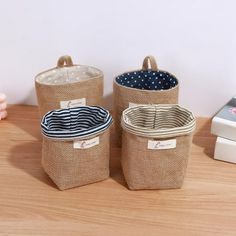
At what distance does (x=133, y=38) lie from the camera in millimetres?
951

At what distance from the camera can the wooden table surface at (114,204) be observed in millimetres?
620

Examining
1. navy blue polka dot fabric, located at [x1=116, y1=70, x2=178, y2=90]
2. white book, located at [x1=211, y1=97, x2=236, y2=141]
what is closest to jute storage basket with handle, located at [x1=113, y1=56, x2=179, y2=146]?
navy blue polka dot fabric, located at [x1=116, y1=70, x2=178, y2=90]

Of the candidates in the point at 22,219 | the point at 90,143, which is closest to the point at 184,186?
the point at 90,143

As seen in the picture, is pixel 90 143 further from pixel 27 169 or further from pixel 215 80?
pixel 215 80

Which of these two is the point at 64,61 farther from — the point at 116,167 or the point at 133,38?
the point at 116,167

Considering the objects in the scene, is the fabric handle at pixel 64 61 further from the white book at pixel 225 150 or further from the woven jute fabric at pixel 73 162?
the white book at pixel 225 150

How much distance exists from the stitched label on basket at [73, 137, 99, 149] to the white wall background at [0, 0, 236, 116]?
35 centimetres

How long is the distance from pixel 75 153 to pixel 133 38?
0.40 meters

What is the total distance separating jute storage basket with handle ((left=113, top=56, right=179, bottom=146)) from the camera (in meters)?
0.80

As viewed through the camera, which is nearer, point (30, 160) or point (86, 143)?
point (86, 143)

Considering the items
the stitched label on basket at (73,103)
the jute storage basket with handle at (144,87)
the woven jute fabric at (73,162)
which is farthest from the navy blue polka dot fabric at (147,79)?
the woven jute fabric at (73,162)

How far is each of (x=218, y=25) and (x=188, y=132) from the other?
364mm

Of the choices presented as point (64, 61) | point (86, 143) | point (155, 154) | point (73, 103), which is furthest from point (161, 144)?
point (64, 61)

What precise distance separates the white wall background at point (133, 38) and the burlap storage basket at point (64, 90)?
0.09 metres
